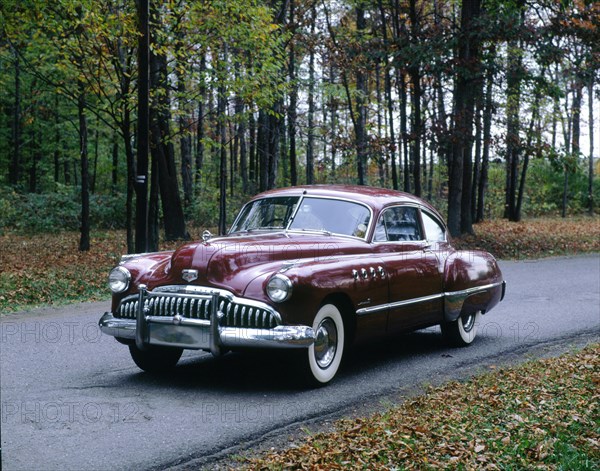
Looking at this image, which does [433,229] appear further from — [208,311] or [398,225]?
[208,311]

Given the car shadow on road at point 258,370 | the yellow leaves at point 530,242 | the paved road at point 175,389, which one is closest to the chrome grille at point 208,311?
the car shadow on road at point 258,370

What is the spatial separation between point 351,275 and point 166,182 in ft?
57.6

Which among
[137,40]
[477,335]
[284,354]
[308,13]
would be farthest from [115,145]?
[284,354]

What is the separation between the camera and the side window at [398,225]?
812 centimetres

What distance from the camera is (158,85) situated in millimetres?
17438

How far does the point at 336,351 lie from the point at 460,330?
268cm

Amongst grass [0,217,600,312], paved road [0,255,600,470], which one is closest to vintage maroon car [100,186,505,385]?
paved road [0,255,600,470]

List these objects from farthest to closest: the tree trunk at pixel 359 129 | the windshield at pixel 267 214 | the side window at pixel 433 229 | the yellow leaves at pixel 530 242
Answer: the tree trunk at pixel 359 129 → the yellow leaves at pixel 530 242 → the side window at pixel 433 229 → the windshield at pixel 267 214

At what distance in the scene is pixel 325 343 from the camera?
697 centimetres

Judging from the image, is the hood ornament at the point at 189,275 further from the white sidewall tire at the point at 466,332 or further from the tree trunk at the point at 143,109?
the tree trunk at the point at 143,109

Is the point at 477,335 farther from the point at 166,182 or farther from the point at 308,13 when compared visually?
the point at 308,13

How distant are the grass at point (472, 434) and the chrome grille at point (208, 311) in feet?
3.77

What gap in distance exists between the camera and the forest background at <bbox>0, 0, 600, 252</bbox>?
16.4 meters
